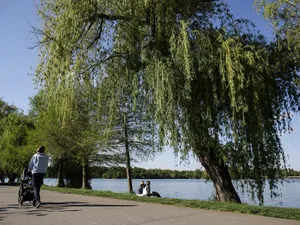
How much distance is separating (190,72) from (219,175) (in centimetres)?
420

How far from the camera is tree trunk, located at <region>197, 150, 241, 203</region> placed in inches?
418

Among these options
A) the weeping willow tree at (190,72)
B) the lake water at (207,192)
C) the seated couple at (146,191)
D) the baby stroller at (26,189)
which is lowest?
the lake water at (207,192)

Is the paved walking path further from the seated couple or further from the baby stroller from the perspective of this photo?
the seated couple

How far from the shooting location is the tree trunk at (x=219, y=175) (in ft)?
34.8

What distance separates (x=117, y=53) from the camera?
1105 cm

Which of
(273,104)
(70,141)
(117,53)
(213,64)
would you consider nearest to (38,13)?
(117,53)

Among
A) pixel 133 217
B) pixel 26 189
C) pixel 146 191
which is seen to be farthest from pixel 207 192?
pixel 133 217

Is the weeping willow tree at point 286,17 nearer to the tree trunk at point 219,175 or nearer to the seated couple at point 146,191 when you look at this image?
the tree trunk at point 219,175

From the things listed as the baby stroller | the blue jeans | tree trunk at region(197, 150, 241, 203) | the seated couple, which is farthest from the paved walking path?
the seated couple

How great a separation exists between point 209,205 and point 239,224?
85.9 inches

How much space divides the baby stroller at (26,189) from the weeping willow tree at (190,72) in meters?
2.44

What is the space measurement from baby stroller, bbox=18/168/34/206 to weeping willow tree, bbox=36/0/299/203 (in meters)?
2.44

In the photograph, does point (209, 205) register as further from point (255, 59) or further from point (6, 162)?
point (6, 162)

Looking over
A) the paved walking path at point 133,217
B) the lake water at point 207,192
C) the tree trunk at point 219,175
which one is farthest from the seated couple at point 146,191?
the paved walking path at point 133,217
